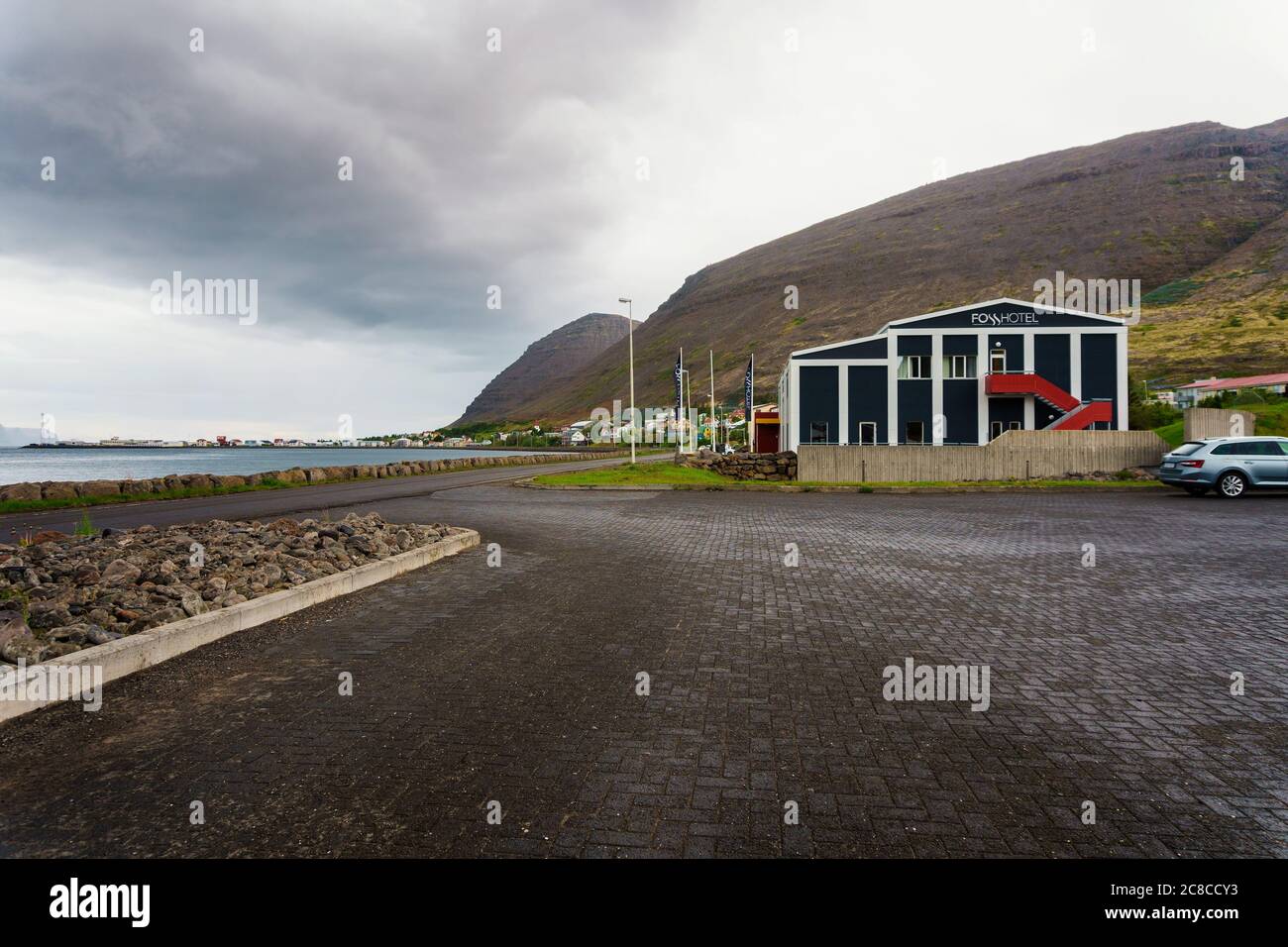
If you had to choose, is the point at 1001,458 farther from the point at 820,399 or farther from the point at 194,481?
the point at 194,481

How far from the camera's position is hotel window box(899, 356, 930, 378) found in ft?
140

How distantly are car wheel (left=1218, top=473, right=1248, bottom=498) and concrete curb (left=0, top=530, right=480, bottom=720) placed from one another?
23.5 m

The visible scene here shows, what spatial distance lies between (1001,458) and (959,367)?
16.3 metres

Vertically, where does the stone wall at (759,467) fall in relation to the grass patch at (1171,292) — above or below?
below

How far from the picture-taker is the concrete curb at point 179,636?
4.82 metres

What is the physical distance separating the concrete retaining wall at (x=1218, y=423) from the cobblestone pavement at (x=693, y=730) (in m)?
24.2

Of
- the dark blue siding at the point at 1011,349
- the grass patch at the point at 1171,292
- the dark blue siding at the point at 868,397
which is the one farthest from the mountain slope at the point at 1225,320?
the dark blue siding at the point at 868,397

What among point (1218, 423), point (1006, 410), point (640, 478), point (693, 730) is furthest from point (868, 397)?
point (693, 730)

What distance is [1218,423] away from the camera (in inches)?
1088

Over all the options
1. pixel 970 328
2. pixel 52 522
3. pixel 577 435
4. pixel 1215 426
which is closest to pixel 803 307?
pixel 577 435

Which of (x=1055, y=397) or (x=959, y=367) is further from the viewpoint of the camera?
(x=959, y=367)

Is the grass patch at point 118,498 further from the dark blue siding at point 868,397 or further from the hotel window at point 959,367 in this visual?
the hotel window at point 959,367

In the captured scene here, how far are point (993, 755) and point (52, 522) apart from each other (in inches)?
789
